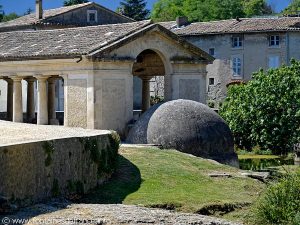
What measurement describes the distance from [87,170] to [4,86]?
2674cm

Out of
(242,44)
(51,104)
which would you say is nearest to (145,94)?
(51,104)

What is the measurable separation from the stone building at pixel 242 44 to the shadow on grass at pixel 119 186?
45598 millimetres

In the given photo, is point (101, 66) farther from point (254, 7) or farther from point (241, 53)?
point (254, 7)

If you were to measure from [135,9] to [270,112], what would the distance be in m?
52.0

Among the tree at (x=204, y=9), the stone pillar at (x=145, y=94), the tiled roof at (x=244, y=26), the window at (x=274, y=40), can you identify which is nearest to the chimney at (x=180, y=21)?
the tiled roof at (x=244, y=26)

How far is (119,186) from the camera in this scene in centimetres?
2292

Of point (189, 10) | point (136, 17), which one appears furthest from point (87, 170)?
point (189, 10)

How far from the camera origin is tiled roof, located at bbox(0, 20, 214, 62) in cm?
3297

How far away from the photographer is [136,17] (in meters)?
95.4

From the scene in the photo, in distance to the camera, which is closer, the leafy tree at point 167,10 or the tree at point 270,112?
the tree at point 270,112

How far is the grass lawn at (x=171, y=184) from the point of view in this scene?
70.7ft

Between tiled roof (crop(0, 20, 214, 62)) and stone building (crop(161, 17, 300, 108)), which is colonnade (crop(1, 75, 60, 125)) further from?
stone building (crop(161, 17, 300, 108))

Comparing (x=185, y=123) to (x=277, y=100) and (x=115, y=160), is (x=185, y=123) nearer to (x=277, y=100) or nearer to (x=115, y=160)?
(x=115, y=160)

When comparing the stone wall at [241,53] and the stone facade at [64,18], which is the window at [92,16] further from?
the stone wall at [241,53]
